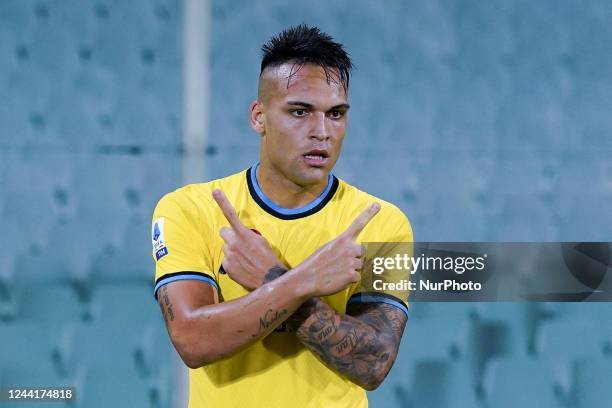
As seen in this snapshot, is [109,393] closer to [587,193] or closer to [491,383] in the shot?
[491,383]

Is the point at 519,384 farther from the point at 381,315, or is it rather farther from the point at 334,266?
the point at 334,266

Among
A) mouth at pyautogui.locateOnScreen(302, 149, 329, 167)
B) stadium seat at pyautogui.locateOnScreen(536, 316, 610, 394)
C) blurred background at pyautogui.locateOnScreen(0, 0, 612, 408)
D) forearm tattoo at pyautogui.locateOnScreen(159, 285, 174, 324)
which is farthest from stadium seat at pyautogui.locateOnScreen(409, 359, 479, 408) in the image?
forearm tattoo at pyautogui.locateOnScreen(159, 285, 174, 324)

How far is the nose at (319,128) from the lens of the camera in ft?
5.17

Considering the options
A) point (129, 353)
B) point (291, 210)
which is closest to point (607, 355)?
point (291, 210)

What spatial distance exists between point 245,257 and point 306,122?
35 centimetres

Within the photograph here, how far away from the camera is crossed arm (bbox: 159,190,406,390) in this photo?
1.38 m

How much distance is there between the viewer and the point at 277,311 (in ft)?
4.50

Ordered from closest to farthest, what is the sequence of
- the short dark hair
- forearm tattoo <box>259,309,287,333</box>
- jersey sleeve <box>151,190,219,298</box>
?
forearm tattoo <box>259,309,287,333</box> < jersey sleeve <box>151,190,219,298</box> < the short dark hair

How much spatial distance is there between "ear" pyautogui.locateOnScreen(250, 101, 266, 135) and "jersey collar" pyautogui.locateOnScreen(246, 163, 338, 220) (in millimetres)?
127

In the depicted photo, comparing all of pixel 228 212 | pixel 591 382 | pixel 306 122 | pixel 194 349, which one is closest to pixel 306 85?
pixel 306 122

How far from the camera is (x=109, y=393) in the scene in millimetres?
2480

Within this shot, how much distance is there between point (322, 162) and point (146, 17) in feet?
4.04

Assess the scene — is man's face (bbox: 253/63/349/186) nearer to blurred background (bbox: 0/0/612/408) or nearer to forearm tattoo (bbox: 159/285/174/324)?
forearm tattoo (bbox: 159/285/174/324)

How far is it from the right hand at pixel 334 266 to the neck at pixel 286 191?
0.23m
